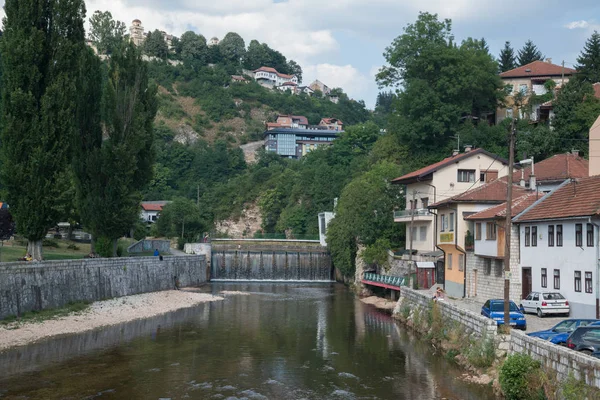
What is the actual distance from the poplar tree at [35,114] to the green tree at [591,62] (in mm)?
56789

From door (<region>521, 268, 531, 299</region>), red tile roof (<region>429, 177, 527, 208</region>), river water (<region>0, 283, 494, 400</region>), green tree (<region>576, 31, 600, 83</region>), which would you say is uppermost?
green tree (<region>576, 31, 600, 83</region>)

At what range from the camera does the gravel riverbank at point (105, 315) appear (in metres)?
30.3

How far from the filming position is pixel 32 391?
70.7 feet

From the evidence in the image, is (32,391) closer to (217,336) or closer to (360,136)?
(217,336)

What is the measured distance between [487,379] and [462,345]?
434 cm

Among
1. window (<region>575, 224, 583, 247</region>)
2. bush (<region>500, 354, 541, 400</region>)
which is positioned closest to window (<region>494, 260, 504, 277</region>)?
A: window (<region>575, 224, 583, 247</region>)

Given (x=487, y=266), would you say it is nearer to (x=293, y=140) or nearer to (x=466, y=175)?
(x=466, y=175)

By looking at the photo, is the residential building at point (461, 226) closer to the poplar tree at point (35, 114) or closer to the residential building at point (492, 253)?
the residential building at point (492, 253)

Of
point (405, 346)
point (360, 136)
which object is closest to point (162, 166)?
point (360, 136)

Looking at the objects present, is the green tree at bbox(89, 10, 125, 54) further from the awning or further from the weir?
the awning

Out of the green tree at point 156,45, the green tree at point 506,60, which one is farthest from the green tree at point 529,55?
the green tree at point 156,45

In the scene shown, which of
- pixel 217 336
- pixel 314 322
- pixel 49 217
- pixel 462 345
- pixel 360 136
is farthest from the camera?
pixel 360 136

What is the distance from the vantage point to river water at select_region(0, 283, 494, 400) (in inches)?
882

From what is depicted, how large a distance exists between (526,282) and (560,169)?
57.2ft
